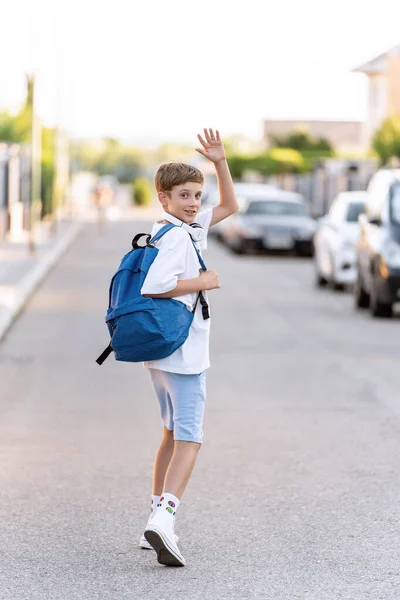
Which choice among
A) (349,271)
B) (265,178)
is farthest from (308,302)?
(265,178)

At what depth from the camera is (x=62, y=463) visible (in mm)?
7719

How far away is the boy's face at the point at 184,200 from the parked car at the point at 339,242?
14803mm

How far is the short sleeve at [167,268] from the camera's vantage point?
A: 5422 mm

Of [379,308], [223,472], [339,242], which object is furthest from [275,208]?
[223,472]

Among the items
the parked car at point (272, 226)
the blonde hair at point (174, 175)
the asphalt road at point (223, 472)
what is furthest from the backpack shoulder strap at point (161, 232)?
the parked car at point (272, 226)

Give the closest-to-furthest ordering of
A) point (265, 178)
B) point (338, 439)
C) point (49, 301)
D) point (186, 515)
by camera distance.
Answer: point (186, 515)
point (338, 439)
point (49, 301)
point (265, 178)

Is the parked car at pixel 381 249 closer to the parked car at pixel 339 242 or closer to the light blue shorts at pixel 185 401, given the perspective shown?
the parked car at pixel 339 242

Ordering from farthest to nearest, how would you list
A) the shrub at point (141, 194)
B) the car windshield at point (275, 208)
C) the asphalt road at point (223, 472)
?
the shrub at point (141, 194) → the car windshield at point (275, 208) → the asphalt road at point (223, 472)

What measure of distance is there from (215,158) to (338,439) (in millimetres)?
3116

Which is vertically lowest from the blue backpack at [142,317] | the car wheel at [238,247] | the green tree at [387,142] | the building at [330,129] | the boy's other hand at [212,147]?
the building at [330,129]

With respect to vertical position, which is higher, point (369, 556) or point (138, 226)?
point (369, 556)

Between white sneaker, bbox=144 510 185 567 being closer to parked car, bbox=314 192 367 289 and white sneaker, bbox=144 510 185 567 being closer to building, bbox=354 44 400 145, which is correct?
parked car, bbox=314 192 367 289

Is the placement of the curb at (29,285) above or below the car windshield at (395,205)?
below

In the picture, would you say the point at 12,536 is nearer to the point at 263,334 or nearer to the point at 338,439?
the point at 338,439
